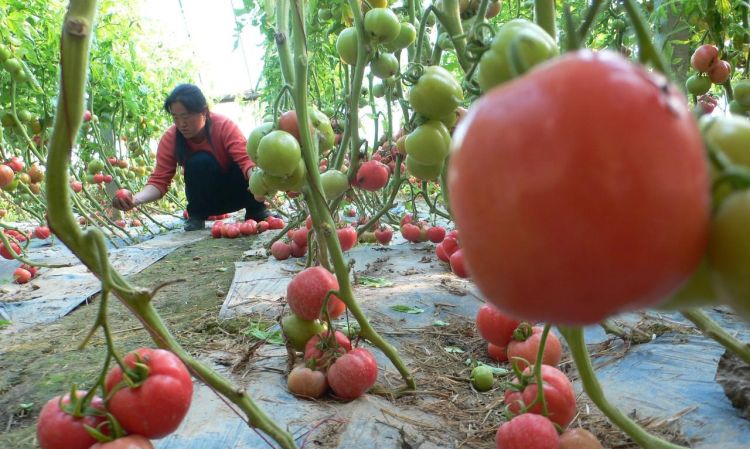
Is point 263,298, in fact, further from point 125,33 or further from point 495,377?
point 125,33

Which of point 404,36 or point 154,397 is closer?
point 154,397

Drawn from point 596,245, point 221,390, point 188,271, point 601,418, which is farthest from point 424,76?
point 188,271

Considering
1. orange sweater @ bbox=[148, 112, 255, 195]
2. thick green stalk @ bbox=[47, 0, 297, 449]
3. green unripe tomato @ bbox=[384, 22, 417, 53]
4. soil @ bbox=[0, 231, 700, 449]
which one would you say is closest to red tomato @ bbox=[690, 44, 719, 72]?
green unripe tomato @ bbox=[384, 22, 417, 53]

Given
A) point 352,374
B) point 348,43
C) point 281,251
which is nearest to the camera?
point 352,374

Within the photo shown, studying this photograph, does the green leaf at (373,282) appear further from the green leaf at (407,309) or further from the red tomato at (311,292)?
the red tomato at (311,292)

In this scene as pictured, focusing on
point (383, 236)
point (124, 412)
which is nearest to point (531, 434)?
point (124, 412)

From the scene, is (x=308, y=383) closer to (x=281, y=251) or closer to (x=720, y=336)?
(x=720, y=336)

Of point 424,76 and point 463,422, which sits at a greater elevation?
point 424,76

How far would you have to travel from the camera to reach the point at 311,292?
1508 mm

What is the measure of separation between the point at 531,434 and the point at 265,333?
47.4 inches

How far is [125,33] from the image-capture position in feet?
18.5

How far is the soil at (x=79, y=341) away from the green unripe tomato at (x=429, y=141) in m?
1.16

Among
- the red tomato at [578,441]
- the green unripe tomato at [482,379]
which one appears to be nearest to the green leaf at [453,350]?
the green unripe tomato at [482,379]

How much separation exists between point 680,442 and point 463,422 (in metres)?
0.50
